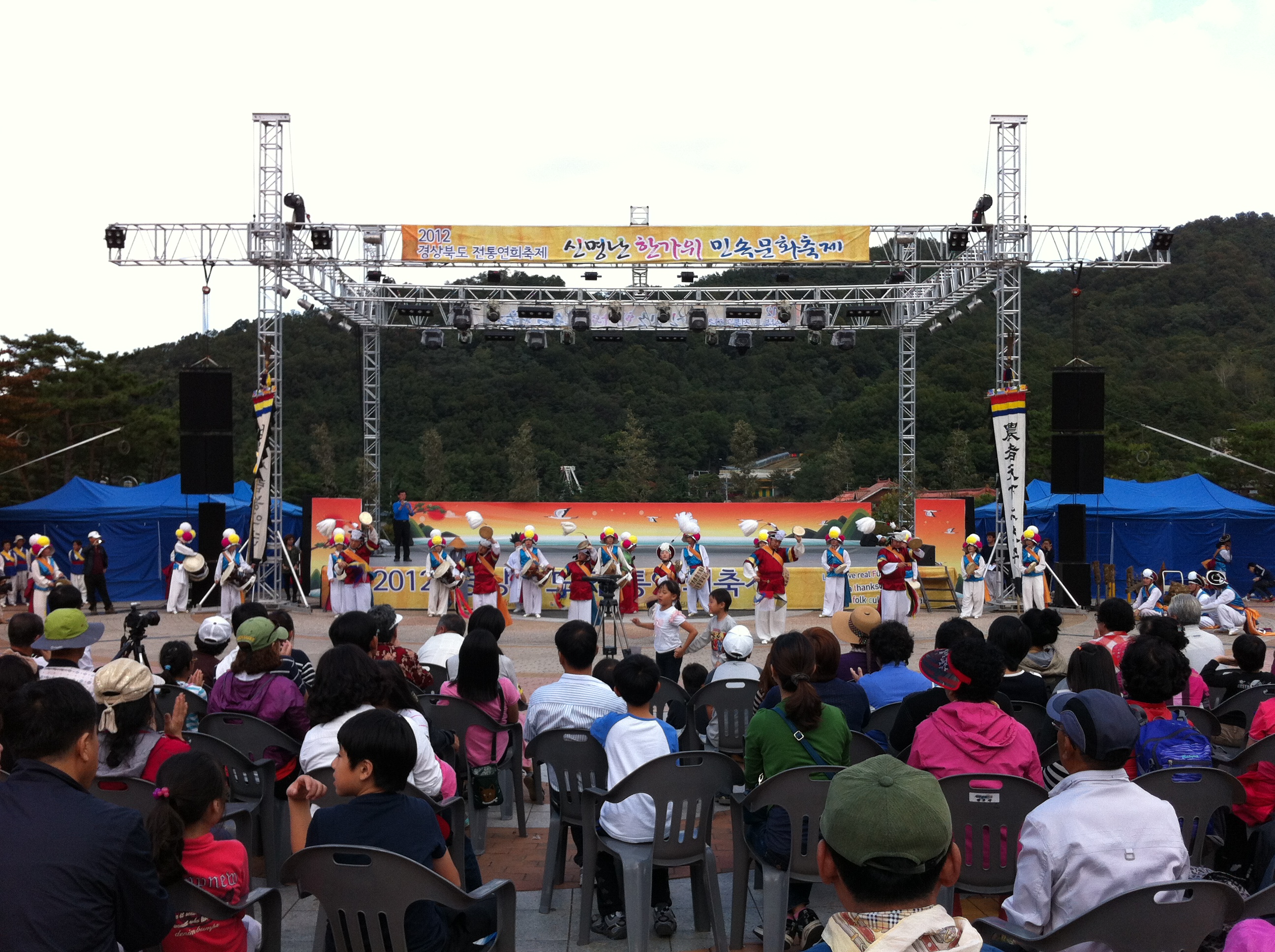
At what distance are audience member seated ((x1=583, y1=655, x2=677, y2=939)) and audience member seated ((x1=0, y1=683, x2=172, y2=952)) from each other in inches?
81.1

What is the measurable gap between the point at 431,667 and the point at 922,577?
15481 mm

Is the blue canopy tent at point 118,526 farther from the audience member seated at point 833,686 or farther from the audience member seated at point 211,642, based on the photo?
the audience member seated at point 833,686

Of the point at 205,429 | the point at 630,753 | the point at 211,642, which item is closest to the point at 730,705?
the point at 630,753

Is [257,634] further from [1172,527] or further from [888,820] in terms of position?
[1172,527]

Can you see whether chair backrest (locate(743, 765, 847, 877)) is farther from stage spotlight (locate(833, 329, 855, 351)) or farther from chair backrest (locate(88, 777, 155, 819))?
stage spotlight (locate(833, 329, 855, 351))

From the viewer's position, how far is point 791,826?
4066 mm

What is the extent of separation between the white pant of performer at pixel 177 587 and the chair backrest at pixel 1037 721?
1627cm

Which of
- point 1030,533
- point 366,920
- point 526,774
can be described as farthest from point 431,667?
point 1030,533

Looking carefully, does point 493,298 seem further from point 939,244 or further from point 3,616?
point 3,616

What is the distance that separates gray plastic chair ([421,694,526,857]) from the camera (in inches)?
211

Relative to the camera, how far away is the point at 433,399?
41812 millimetres

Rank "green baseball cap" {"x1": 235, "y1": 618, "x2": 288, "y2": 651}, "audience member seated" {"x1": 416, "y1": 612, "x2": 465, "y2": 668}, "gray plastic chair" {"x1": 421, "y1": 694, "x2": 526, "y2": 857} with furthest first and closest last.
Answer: "audience member seated" {"x1": 416, "y1": 612, "x2": 465, "y2": 668}, "gray plastic chair" {"x1": 421, "y1": 694, "x2": 526, "y2": 857}, "green baseball cap" {"x1": 235, "y1": 618, "x2": 288, "y2": 651}

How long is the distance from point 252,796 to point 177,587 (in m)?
15.1

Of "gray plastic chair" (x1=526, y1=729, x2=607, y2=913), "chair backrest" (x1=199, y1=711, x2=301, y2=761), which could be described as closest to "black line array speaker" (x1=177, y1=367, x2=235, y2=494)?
"chair backrest" (x1=199, y1=711, x2=301, y2=761)
